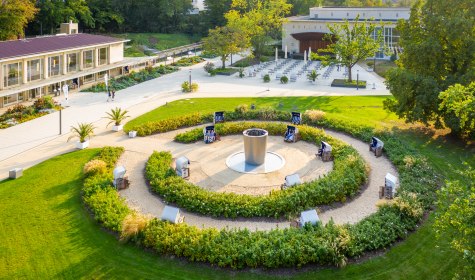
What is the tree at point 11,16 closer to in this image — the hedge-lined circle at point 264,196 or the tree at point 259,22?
the tree at point 259,22

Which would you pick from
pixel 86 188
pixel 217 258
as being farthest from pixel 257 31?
pixel 217 258

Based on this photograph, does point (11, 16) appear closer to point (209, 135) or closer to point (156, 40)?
point (156, 40)

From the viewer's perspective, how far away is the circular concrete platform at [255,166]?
19455mm

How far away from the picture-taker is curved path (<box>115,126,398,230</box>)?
14.7 meters

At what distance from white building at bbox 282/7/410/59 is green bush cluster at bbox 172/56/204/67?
13.4 m

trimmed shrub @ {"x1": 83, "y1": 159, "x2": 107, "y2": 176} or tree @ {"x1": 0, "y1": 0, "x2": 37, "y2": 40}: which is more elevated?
tree @ {"x1": 0, "y1": 0, "x2": 37, "y2": 40}

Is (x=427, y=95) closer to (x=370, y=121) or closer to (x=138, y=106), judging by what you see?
(x=370, y=121)

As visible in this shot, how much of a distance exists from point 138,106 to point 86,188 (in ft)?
54.1

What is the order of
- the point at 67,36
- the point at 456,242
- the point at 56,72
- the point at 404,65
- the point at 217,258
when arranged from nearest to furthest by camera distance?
the point at 456,242
the point at 217,258
the point at 404,65
the point at 56,72
the point at 67,36

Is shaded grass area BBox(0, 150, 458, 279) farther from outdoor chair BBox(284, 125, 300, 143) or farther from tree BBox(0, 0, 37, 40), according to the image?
tree BBox(0, 0, 37, 40)

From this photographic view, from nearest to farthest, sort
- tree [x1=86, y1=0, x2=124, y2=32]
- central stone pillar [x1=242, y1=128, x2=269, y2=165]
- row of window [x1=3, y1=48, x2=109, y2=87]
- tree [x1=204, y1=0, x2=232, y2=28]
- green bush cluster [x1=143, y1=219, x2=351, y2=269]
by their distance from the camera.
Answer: green bush cluster [x1=143, y1=219, x2=351, y2=269] → central stone pillar [x1=242, y1=128, x2=269, y2=165] → row of window [x1=3, y1=48, x2=109, y2=87] → tree [x1=86, y1=0, x2=124, y2=32] → tree [x1=204, y1=0, x2=232, y2=28]

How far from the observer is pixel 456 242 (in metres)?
9.19

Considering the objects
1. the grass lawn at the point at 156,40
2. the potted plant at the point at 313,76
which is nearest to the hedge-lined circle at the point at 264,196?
the potted plant at the point at 313,76

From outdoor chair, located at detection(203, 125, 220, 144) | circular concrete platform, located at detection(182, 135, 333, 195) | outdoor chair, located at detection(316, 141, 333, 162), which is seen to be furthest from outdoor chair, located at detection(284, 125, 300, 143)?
outdoor chair, located at detection(203, 125, 220, 144)
